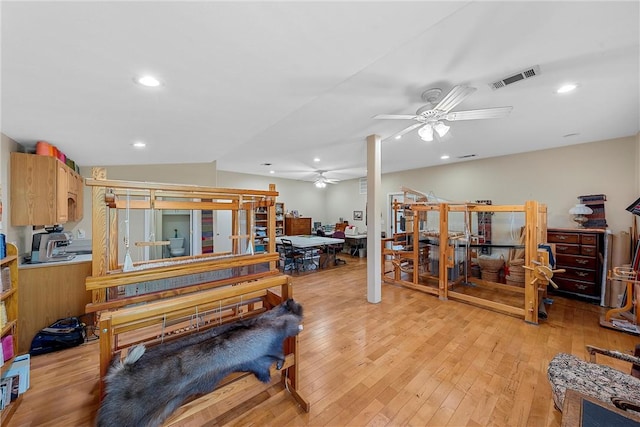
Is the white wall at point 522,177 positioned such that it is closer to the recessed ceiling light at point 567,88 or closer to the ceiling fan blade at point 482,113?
the recessed ceiling light at point 567,88

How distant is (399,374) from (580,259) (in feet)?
12.8

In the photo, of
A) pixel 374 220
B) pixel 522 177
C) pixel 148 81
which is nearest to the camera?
pixel 148 81

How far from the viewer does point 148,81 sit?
1822 mm

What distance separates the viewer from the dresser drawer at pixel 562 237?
3.88m

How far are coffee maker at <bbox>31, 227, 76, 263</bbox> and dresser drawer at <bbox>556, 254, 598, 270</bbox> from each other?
282 inches

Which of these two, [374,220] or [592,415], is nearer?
[592,415]

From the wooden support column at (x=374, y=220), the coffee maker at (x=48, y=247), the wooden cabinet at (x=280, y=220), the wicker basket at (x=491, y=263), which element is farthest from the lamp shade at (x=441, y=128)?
the wooden cabinet at (x=280, y=220)

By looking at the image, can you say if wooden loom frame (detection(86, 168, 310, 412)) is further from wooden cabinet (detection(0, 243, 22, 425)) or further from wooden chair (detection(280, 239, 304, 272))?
wooden chair (detection(280, 239, 304, 272))

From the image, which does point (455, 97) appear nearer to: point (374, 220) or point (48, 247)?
point (374, 220)

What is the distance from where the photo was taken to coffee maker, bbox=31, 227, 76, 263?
2.75 meters

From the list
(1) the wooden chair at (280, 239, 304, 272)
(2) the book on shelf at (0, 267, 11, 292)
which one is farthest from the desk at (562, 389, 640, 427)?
(1) the wooden chair at (280, 239, 304, 272)

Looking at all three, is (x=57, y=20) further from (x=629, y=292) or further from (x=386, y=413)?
(x=629, y=292)

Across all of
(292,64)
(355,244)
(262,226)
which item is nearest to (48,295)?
(292,64)

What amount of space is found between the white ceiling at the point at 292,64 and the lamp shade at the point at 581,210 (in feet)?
4.01
